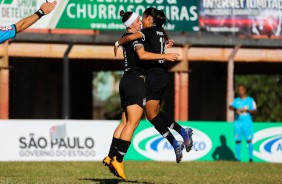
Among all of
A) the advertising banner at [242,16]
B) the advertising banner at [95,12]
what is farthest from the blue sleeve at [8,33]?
the advertising banner at [242,16]

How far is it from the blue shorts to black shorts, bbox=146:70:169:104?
32.0ft

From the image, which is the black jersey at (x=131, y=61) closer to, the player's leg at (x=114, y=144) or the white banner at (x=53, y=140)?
the player's leg at (x=114, y=144)

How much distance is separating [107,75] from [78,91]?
51248mm

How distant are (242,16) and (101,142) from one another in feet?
20.0

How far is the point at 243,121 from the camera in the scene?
70.5ft

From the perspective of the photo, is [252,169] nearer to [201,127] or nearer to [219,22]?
[201,127]

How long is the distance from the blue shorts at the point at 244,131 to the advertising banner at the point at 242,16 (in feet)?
13.2

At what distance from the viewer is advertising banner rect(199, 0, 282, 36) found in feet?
80.0

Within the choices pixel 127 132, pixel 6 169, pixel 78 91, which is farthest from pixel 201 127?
pixel 78 91

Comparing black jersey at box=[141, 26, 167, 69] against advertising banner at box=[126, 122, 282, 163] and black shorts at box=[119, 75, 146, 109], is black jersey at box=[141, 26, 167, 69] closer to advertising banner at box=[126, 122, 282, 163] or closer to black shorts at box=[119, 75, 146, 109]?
black shorts at box=[119, 75, 146, 109]

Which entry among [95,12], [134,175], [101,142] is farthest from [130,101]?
[95,12]

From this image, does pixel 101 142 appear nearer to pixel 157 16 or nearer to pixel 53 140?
pixel 53 140

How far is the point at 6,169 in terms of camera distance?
15.6 meters

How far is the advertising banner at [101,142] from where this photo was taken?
20406 millimetres
